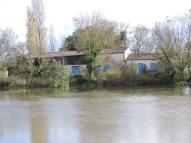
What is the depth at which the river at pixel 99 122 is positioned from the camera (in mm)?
11538

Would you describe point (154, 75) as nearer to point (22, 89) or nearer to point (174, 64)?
point (174, 64)

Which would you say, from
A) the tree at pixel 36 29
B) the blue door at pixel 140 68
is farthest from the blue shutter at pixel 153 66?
the tree at pixel 36 29

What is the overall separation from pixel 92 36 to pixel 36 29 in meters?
7.15

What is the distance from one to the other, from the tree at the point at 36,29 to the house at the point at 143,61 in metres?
8.84

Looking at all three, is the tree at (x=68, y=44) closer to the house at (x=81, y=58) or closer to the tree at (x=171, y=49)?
the house at (x=81, y=58)

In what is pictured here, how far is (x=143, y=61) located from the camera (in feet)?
126

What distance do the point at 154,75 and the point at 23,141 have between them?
23.0 metres

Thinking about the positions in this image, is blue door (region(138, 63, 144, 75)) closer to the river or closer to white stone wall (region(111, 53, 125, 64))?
white stone wall (region(111, 53, 125, 64))

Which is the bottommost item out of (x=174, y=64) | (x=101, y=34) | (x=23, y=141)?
(x=23, y=141)

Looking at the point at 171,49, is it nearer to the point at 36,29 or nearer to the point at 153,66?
the point at 153,66

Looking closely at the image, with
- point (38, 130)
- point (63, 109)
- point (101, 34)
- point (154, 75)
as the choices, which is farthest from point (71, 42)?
point (38, 130)

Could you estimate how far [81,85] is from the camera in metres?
34.7

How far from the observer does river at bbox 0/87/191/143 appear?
37.9 ft

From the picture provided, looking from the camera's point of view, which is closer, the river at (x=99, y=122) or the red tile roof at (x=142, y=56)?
the river at (x=99, y=122)
